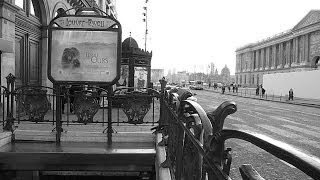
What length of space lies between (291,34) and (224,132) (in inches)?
4170

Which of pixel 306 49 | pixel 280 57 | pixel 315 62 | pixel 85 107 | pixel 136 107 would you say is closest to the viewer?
pixel 85 107

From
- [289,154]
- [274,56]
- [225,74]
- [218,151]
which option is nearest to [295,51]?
[274,56]

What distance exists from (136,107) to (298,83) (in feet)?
123

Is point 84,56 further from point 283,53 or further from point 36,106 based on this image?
point 283,53

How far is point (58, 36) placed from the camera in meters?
7.89

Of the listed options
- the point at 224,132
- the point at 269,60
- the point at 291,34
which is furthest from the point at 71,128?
the point at 269,60

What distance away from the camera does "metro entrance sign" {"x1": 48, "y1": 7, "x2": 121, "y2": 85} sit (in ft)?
25.7

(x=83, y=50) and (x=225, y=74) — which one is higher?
(x=225, y=74)

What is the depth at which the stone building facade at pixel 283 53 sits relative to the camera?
83.8 metres

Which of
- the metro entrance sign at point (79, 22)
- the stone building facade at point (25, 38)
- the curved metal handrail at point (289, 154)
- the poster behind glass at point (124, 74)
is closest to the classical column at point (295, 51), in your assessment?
the poster behind glass at point (124, 74)

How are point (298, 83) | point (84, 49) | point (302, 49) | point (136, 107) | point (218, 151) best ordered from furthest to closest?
1. point (302, 49)
2. point (298, 83)
3. point (136, 107)
4. point (84, 49)
5. point (218, 151)

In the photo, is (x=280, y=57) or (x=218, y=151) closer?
(x=218, y=151)

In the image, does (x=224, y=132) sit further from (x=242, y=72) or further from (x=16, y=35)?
(x=242, y=72)

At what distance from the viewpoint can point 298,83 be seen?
4156cm
